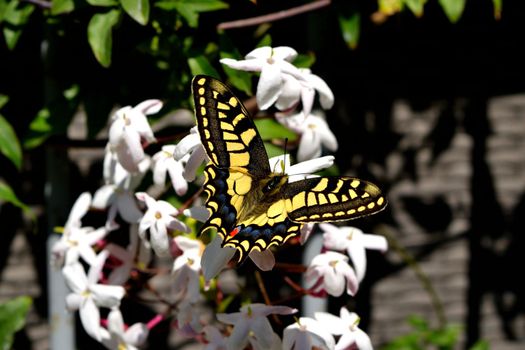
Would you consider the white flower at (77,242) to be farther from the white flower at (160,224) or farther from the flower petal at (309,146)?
the flower petal at (309,146)

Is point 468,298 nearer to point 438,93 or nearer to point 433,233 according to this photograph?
point 433,233

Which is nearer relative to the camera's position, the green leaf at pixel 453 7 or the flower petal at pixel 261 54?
the flower petal at pixel 261 54

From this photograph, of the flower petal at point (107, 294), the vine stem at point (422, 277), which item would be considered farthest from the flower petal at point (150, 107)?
the vine stem at point (422, 277)

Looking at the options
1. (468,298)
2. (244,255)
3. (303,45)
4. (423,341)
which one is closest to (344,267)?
(244,255)

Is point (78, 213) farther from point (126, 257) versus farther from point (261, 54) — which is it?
point (261, 54)

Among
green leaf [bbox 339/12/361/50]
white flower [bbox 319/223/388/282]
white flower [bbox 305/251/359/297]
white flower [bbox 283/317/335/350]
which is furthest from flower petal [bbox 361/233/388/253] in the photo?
green leaf [bbox 339/12/361/50]

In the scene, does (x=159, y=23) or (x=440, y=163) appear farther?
(x=440, y=163)

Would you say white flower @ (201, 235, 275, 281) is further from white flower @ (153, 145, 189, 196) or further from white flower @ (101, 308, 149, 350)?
white flower @ (101, 308, 149, 350)
